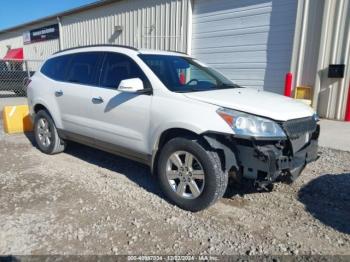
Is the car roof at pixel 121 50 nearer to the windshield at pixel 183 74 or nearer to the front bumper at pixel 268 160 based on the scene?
the windshield at pixel 183 74

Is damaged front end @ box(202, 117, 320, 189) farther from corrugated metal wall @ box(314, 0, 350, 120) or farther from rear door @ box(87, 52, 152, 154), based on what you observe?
corrugated metal wall @ box(314, 0, 350, 120)

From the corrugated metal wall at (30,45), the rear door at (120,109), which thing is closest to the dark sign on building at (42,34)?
the corrugated metal wall at (30,45)

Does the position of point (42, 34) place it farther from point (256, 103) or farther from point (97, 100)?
point (256, 103)

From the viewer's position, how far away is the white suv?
319 centimetres

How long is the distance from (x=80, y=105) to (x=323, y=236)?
3.61m

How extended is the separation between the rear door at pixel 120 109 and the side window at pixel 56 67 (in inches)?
43.8

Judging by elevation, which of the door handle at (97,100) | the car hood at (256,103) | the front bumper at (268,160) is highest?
the car hood at (256,103)

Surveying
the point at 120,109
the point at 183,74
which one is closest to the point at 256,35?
the point at 183,74

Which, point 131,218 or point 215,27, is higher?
point 215,27

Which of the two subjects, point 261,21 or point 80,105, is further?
point 261,21

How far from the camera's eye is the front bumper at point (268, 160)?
3.08 metres

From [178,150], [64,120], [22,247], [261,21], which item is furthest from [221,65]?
[22,247]

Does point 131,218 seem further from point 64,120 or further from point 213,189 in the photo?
point 64,120

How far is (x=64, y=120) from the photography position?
5.21 meters
